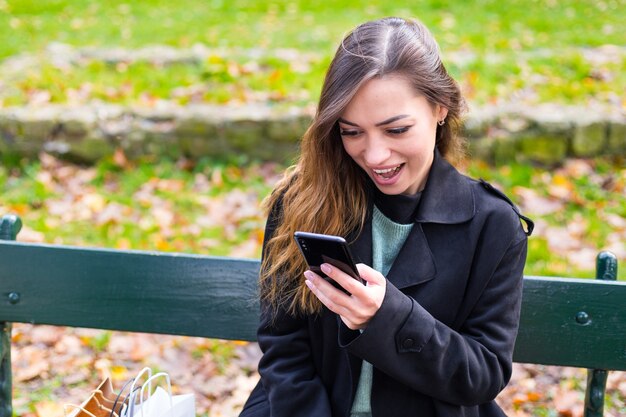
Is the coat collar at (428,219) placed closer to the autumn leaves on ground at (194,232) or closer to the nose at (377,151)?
the nose at (377,151)

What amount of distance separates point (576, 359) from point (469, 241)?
1.96 feet

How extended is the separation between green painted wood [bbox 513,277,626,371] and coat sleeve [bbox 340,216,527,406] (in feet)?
1.03

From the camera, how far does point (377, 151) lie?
186 cm

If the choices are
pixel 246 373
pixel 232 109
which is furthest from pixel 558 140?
pixel 246 373

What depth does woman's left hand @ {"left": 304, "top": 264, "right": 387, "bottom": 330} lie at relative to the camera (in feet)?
5.58

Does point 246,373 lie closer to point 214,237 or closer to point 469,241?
point 214,237

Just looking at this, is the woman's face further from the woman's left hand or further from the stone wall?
the stone wall

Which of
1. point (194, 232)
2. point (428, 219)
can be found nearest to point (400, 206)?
point (428, 219)

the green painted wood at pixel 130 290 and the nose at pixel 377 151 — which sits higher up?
the nose at pixel 377 151

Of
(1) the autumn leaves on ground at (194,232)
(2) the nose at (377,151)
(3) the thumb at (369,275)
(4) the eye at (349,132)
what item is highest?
(4) the eye at (349,132)

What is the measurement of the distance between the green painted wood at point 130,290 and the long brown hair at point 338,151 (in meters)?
0.31

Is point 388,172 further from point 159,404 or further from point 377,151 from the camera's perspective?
point 159,404

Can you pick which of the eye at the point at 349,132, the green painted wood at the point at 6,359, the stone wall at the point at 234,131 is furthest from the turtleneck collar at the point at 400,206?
the stone wall at the point at 234,131

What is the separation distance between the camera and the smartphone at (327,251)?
163cm
